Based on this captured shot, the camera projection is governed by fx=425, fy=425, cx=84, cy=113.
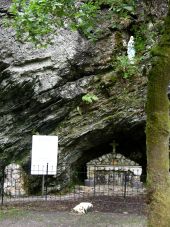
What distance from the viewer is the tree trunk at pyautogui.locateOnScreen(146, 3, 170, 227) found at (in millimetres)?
5758

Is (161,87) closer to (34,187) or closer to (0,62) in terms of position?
(0,62)

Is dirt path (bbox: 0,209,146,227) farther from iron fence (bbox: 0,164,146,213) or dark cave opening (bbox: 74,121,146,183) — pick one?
dark cave opening (bbox: 74,121,146,183)

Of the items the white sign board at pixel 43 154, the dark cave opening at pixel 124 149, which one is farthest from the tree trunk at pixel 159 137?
the dark cave opening at pixel 124 149

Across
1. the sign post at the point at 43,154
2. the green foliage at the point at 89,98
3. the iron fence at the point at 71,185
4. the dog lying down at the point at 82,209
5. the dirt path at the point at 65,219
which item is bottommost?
the dirt path at the point at 65,219

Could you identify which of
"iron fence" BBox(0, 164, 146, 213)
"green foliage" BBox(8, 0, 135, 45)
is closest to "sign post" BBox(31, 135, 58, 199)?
"iron fence" BBox(0, 164, 146, 213)

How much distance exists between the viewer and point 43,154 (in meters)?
10.9

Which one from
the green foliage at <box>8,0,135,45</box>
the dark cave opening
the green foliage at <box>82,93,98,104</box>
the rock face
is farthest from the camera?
the dark cave opening

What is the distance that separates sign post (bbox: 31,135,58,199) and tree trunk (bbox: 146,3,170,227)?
5.31m

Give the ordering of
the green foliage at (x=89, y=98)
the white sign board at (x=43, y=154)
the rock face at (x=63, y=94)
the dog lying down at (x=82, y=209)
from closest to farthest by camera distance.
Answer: the dog lying down at (x=82, y=209)
the white sign board at (x=43, y=154)
the rock face at (x=63, y=94)
the green foliage at (x=89, y=98)

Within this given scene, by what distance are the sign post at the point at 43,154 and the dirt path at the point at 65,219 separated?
2.01 m

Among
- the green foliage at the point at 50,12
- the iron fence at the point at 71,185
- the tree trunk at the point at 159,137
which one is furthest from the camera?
the iron fence at the point at 71,185

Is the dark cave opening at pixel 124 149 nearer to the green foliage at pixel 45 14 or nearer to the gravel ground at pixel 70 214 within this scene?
the gravel ground at pixel 70 214

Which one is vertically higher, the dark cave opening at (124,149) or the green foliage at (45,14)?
the green foliage at (45,14)

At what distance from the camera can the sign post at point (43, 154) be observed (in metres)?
10.8
